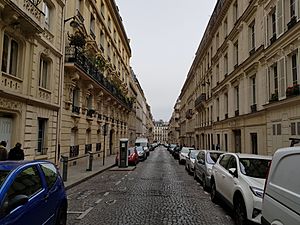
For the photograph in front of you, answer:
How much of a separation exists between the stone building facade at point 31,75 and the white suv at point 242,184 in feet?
27.1

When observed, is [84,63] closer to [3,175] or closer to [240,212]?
[240,212]

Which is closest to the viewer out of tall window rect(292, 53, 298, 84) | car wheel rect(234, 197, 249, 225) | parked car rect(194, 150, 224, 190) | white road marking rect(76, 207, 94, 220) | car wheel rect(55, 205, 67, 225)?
car wheel rect(55, 205, 67, 225)

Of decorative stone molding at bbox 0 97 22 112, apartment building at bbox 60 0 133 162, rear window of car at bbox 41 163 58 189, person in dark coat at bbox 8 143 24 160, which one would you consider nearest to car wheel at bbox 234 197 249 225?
rear window of car at bbox 41 163 58 189

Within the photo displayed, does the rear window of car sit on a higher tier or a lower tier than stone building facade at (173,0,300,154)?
lower

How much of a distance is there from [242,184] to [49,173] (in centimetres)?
409

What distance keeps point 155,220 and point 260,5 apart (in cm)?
1436

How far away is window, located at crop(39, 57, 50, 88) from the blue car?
10.5 metres

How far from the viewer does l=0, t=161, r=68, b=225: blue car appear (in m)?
3.71

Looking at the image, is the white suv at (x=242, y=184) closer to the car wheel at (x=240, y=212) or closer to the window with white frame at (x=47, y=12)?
the car wheel at (x=240, y=212)

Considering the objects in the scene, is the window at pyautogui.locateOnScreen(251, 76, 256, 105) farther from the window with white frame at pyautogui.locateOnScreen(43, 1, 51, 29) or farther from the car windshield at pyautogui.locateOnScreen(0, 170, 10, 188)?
the car windshield at pyautogui.locateOnScreen(0, 170, 10, 188)

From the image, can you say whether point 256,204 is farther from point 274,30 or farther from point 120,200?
point 274,30

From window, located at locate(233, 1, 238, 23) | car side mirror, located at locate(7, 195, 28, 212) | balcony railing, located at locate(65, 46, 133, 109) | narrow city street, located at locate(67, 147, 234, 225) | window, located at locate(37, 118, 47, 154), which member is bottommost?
narrow city street, located at locate(67, 147, 234, 225)

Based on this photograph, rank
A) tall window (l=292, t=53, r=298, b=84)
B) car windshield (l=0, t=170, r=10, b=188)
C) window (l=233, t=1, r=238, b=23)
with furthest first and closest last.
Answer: window (l=233, t=1, r=238, b=23) < tall window (l=292, t=53, r=298, b=84) < car windshield (l=0, t=170, r=10, b=188)

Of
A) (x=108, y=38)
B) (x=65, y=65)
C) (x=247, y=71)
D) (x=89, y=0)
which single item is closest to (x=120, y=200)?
(x=65, y=65)
